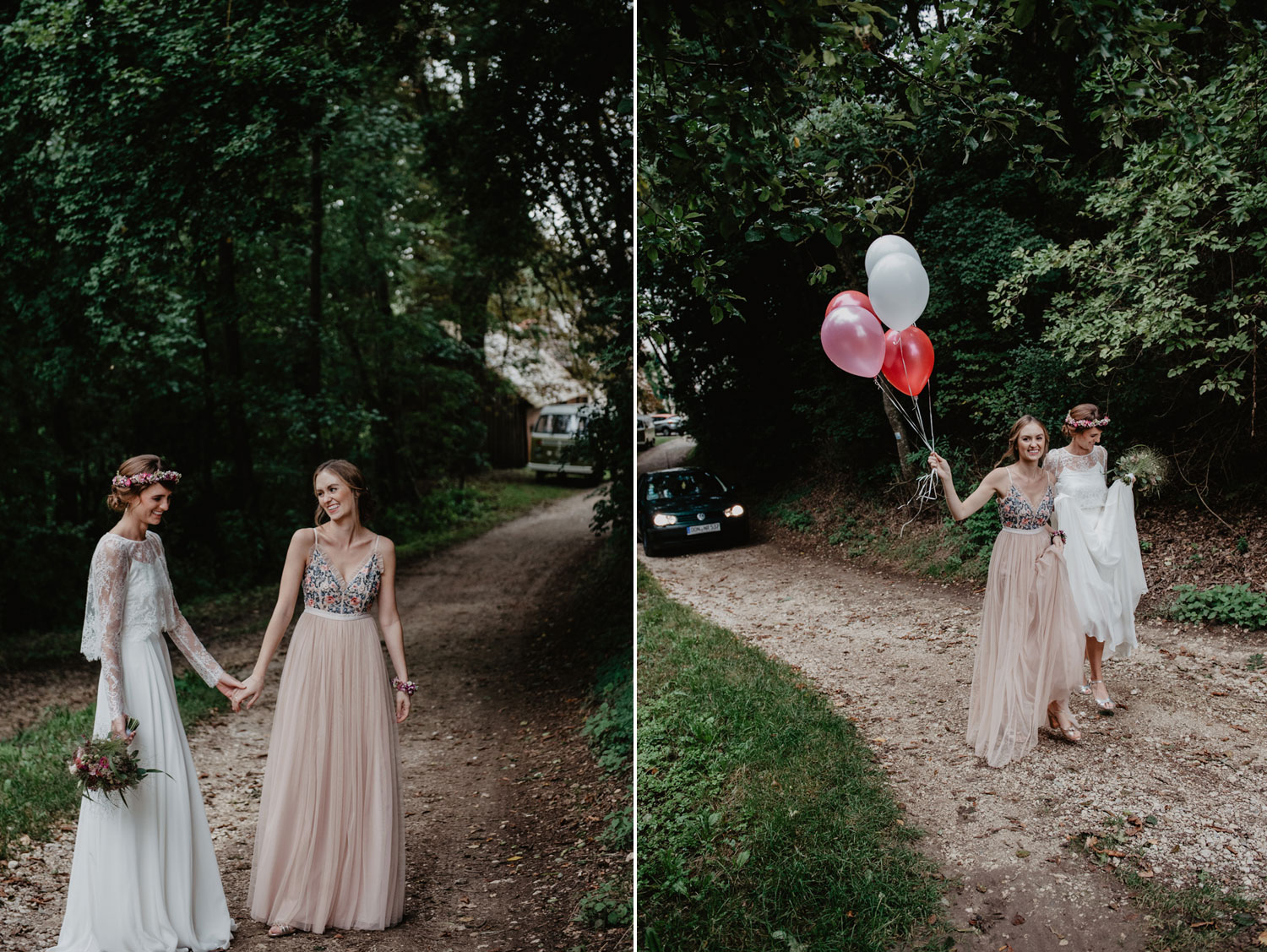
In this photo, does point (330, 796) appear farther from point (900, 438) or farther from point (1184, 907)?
point (1184, 907)

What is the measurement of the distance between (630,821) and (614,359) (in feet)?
7.47

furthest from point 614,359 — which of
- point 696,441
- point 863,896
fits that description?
point 863,896

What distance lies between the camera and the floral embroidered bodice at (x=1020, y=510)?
2469 millimetres

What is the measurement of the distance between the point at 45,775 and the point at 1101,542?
355 centimetres

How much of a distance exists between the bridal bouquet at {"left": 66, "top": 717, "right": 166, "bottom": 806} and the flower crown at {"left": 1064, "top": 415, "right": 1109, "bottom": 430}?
2.78 m

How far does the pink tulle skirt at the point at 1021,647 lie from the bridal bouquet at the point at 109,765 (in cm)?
244

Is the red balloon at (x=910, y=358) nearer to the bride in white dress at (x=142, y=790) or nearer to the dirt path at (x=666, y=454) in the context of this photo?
the dirt path at (x=666, y=454)

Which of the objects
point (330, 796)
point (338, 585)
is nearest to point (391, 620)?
point (338, 585)

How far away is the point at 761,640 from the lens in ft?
9.04

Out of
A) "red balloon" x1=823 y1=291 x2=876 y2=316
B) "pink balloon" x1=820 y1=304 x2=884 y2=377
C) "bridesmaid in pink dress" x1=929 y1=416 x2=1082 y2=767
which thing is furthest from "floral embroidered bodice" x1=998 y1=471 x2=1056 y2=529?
"red balloon" x1=823 y1=291 x2=876 y2=316

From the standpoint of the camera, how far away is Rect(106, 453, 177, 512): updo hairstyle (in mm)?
2393

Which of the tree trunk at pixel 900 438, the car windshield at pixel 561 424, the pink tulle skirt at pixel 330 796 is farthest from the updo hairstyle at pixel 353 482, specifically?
the car windshield at pixel 561 424

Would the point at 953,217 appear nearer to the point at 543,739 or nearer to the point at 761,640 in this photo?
the point at 761,640

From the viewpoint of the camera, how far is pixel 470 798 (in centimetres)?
336
